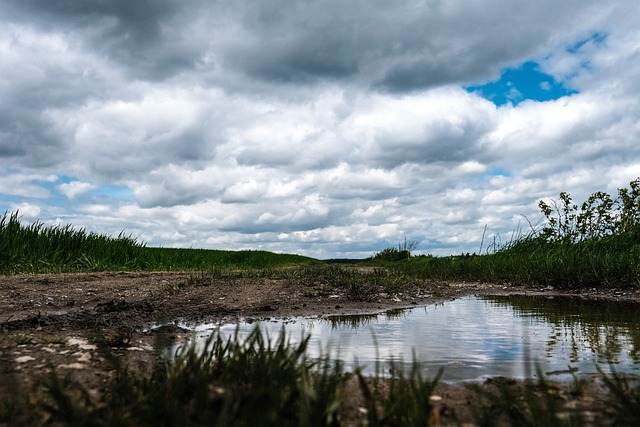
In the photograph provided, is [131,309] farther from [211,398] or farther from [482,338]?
[211,398]

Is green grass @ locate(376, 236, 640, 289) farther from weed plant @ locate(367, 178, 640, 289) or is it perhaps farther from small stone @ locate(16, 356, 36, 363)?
small stone @ locate(16, 356, 36, 363)

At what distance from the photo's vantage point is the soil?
10.9 ft

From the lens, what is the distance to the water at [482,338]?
3822 millimetres

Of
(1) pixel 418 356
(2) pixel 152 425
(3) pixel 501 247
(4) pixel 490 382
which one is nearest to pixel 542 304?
(1) pixel 418 356

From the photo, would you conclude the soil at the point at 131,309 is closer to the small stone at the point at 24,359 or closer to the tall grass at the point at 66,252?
the small stone at the point at 24,359

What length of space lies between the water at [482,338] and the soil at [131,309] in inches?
22.0

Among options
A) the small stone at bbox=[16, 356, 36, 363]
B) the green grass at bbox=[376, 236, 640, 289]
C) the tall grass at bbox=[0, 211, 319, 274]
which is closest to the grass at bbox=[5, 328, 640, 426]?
the small stone at bbox=[16, 356, 36, 363]

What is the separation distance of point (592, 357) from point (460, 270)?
10.8m

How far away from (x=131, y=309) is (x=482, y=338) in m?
4.21

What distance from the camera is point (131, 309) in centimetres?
668

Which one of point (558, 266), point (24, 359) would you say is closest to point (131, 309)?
point (24, 359)

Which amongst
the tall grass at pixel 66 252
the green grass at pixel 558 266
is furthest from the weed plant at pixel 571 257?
the tall grass at pixel 66 252

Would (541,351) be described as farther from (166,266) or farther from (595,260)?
(166,266)

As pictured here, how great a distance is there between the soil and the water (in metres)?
0.56
